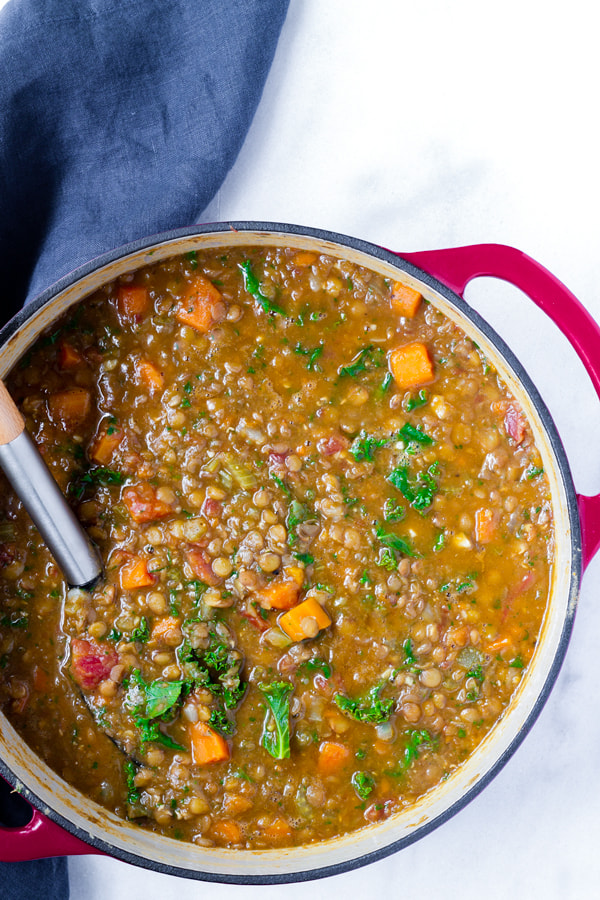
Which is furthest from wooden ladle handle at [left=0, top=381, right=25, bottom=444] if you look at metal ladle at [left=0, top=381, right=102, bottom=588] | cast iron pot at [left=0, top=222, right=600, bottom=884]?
cast iron pot at [left=0, top=222, right=600, bottom=884]

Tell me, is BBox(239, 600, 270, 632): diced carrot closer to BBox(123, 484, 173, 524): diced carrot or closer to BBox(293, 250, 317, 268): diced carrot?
BBox(123, 484, 173, 524): diced carrot

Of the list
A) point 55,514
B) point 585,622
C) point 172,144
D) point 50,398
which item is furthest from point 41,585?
point 585,622

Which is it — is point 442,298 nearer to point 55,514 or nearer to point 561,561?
point 561,561

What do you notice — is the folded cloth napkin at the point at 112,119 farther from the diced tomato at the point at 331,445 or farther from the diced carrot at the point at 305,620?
the diced carrot at the point at 305,620

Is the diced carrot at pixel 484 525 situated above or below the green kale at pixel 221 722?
above

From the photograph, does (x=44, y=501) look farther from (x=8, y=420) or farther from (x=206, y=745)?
(x=206, y=745)

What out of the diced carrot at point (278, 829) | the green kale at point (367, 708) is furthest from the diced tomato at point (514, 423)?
Result: the diced carrot at point (278, 829)

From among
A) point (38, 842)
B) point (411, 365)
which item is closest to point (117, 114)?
point (411, 365)
